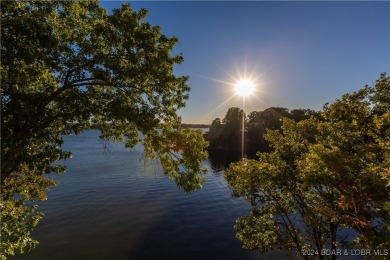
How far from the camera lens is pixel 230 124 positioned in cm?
13950

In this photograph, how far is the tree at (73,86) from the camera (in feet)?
38.7

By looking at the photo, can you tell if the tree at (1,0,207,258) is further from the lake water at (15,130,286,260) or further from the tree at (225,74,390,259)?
the tree at (225,74,390,259)

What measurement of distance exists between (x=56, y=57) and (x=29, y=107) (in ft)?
11.4

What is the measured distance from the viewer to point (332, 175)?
1361 centimetres

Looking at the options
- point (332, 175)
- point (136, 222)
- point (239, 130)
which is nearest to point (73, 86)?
point (332, 175)

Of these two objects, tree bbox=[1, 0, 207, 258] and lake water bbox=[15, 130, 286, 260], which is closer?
tree bbox=[1, 0, 207, 258]

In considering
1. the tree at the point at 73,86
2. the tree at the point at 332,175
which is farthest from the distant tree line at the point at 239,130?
the tree at the point at 73,86

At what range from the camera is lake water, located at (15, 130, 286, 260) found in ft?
93.0

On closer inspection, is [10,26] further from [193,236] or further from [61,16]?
[193,236]

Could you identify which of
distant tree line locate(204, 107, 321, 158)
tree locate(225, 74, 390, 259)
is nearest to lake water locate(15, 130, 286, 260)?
tree locate(225, 74, 390, 259)

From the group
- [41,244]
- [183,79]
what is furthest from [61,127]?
[41,244]

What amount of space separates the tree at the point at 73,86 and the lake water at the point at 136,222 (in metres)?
3.81

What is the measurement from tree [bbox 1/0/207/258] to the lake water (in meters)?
3.81

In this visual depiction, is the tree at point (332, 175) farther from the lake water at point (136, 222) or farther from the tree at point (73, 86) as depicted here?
the lake water at point (136, 222)
